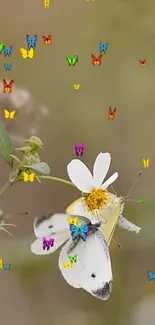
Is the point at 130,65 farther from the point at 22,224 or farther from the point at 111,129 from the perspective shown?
the point at 22,224

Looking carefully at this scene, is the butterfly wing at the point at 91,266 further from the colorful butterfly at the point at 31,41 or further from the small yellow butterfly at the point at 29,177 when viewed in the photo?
Result: the colorful butterfly at the point at 31,41

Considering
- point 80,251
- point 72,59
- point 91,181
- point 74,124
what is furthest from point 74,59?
point 80,251

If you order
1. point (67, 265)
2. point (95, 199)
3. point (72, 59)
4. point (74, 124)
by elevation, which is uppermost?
point (72, 59)

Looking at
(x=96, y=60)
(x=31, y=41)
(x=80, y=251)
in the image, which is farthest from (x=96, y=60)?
(x=80, y=251)

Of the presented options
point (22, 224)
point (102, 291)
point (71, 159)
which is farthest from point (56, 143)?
point (102, 291)

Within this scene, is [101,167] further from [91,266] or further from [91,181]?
[91,266]

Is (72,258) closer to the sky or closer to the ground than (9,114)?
closer to the ground
